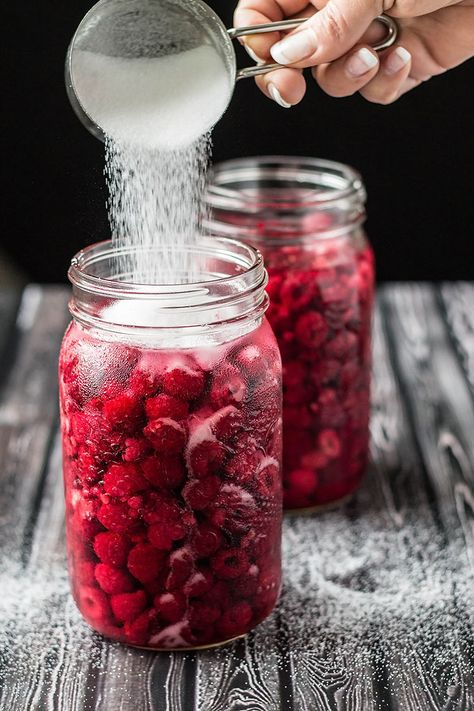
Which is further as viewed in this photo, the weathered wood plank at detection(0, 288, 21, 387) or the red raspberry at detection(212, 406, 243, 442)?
the weathered wood plank at detection(0, 288, 21, 387)

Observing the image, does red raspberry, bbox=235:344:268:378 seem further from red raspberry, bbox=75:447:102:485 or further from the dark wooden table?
the dark wooden table

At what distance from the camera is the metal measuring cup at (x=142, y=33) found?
994 millimetres

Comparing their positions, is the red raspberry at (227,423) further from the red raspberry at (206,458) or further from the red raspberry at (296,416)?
the red raspberry at (296,416)

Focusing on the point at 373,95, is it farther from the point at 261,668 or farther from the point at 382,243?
the point at 382,243

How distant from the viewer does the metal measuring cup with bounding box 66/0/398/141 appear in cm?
99

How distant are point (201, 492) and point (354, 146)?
139 centimetres

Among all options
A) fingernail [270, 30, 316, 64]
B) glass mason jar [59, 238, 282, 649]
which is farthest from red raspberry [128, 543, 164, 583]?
fingernail [270, 30, 316, 64]

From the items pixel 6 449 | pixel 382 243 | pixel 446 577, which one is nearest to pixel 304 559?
pixel 446 577

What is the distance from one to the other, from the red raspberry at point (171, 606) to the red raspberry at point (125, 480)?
4.6 inches

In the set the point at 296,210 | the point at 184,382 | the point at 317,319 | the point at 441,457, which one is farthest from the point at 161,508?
the point at 441,457

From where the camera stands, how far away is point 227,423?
98cm

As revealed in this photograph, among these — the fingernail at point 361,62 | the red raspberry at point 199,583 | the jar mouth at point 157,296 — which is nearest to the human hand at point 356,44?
the fingernail at point 361,62

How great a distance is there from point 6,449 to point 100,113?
623mm

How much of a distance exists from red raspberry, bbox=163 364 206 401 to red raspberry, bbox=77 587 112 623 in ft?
0.77
